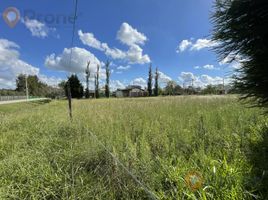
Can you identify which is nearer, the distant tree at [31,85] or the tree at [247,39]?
the tree at [247,39]

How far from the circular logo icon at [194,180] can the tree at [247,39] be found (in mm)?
1662

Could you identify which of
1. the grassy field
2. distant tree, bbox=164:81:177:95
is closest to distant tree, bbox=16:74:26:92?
distant tree, bbox=164:81:177:95

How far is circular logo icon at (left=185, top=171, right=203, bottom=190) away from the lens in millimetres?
2207

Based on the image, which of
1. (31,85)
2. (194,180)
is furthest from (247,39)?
(31,85)

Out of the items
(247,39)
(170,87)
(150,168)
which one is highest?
(170,87)

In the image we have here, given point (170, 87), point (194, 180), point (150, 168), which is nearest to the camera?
point (194, 180)

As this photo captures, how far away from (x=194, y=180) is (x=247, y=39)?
218 cm

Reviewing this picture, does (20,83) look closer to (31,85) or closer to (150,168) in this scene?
(31,85)

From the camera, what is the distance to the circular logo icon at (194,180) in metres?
2.21

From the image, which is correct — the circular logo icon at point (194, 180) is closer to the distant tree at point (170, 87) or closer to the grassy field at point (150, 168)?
the grassy field at point (150, 168)

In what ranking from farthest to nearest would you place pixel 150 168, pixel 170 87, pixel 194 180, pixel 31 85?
pixel 31 85, pixel 170 87, pixel 150 168, pixel 194 180

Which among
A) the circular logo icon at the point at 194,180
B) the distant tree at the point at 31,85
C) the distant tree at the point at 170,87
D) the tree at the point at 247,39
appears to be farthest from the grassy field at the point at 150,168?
the distant tree at the point at 31,85

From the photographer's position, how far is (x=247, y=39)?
3068mm

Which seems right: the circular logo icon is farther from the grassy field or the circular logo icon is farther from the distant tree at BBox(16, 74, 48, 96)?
the distant tree at BBox(16, 74, 48, 96)
